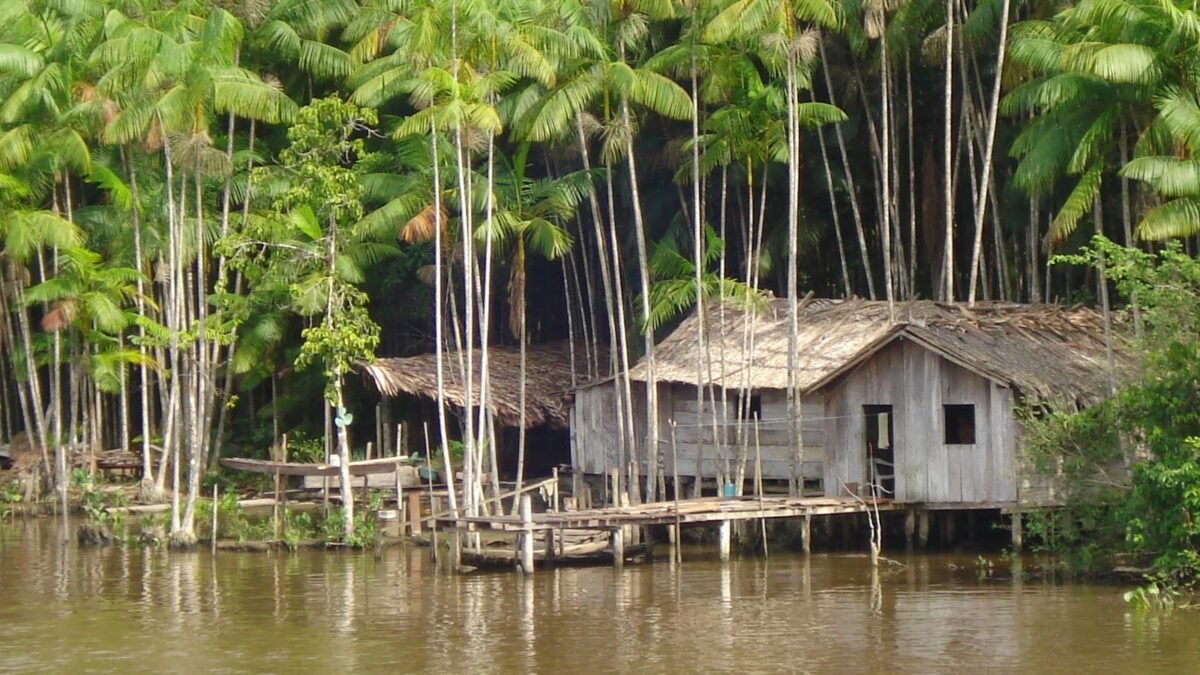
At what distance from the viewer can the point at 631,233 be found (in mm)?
34406

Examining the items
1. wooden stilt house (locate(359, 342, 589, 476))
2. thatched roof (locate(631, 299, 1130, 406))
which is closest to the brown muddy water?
thatched roof (locate(631, 299, 1130, 406))

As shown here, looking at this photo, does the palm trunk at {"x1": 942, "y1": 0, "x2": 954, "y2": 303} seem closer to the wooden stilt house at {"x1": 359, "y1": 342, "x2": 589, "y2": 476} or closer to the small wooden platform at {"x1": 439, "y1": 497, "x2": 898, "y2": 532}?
the small wooden platform at {"x1": 439, "y1": 497, "x2": 898, "y2": 532}

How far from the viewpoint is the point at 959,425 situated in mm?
27234

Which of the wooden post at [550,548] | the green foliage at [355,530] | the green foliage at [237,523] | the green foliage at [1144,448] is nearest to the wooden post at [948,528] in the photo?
the green foliage at [1144,448]

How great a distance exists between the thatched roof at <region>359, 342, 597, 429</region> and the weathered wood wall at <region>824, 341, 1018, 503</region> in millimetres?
6354

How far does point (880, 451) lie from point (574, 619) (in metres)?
8.84

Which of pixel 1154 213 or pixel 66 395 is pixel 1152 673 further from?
pixel 66 395

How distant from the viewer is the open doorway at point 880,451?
83.5ft

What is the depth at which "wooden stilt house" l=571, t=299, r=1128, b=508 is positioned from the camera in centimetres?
2416

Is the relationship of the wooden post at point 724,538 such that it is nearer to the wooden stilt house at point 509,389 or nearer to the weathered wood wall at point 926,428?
the weathered wood wall at point 926,428

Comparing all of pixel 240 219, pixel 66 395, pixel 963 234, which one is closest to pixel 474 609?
pixel 240 219

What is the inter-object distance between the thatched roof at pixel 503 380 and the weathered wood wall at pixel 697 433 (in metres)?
1.19

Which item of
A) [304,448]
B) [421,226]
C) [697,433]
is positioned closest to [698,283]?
[697,433]

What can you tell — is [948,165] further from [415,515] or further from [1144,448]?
[415,515]
